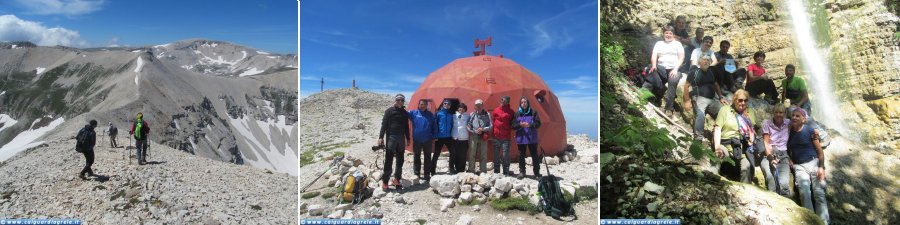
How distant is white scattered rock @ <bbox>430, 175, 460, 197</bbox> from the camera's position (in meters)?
4.46

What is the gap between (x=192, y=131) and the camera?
66.2ft

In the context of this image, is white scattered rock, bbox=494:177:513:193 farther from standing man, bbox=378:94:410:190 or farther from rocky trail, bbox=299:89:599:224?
standing man, bbox=378:94:410:190

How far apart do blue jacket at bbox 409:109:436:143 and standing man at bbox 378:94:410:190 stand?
96mm

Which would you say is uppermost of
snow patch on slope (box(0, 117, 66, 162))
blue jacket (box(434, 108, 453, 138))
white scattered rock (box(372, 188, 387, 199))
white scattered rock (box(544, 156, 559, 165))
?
blue jacket (box(434, 108, 453, 138))

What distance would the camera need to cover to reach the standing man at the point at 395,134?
15.2 feet

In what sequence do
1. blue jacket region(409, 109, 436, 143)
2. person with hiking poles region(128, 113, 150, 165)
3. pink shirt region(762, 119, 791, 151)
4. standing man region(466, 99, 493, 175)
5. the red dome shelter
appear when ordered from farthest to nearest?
person with hiking poles region(128, 113, 150, 165)
the red dome shelter
pink shirt region(762, 119, 791, 151)
standing man region(466, 99, 493, 175)
blue jacket region(409, 109, 436, 143)

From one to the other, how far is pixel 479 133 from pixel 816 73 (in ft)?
16.6

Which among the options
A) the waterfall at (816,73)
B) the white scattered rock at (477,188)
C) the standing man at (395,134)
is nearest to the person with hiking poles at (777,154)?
the waterfall at (816,73)

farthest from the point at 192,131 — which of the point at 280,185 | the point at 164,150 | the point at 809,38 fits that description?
the point at 809,38

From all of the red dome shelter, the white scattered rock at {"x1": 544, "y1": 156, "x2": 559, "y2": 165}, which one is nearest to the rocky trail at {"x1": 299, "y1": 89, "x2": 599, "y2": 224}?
the white scattered rock at {"x1": 544, "y1": 156, "x2": 559, "y2": 165}

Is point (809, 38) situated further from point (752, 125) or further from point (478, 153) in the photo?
point (478, 153)

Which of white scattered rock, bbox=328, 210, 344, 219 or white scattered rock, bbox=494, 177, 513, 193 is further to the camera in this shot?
white scattered rock, bbox=494, 177, 513, 193

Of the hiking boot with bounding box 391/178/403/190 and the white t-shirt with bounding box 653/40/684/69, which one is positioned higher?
the white t-shirt with bounding box 653/40/684/69

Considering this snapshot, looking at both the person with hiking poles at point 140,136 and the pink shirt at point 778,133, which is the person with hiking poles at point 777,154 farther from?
the person with hiking poles at point 140,136
